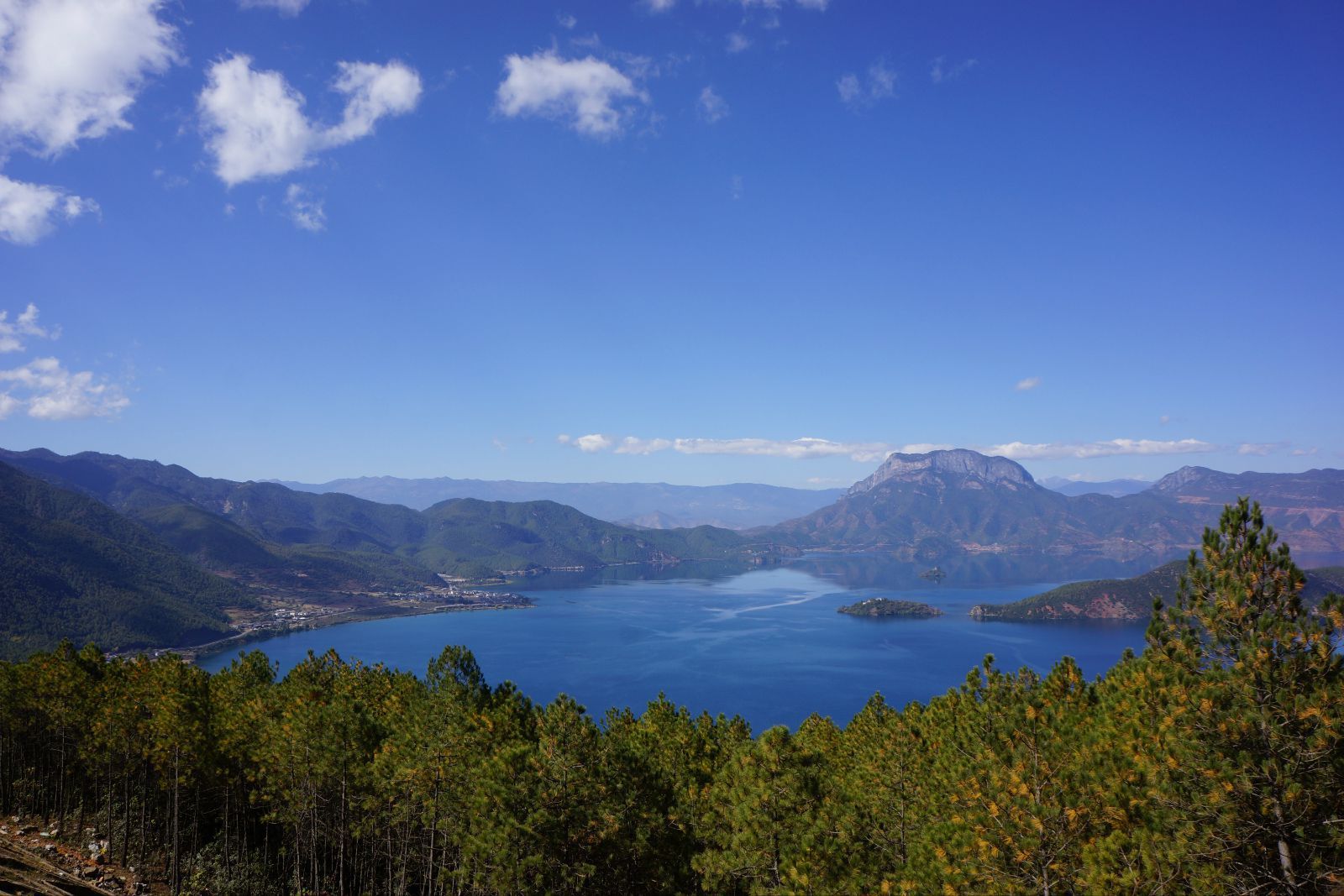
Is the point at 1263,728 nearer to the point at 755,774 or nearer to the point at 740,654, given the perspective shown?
the point at 755,774

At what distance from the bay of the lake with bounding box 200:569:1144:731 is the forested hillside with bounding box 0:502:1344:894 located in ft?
218

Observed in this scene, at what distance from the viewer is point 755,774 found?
1700 cm

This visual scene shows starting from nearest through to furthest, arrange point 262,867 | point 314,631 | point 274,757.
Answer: point 274,757 → point 262,867 → point 314,631

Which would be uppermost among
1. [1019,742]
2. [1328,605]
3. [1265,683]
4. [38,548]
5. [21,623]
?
[1328,605]

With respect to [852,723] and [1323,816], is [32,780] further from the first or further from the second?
[1323,816]

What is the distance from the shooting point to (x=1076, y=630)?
6973 inches

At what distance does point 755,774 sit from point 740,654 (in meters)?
136

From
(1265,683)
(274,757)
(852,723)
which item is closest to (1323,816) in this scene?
(1265,683)

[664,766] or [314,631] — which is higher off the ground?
[664,766]

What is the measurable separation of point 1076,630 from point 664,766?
18958cm

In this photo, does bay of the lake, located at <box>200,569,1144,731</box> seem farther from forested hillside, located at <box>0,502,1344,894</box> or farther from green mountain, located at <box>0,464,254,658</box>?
forested hillside, located at <box>0,502,1344,894</box>

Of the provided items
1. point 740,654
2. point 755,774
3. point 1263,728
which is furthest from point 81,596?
point 1263,728

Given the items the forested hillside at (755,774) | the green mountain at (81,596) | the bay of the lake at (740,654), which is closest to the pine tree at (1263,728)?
the forested hillside at (755,774)

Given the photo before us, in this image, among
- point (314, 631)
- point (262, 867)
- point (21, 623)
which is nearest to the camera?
point (262, 867)
